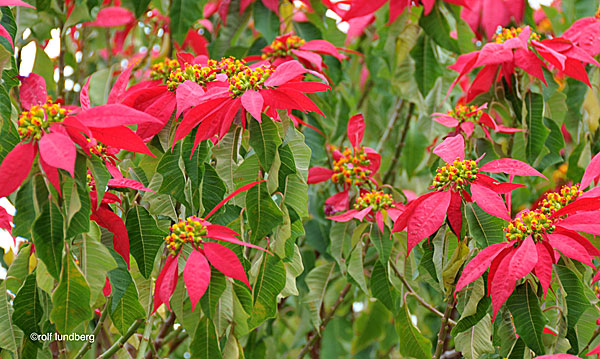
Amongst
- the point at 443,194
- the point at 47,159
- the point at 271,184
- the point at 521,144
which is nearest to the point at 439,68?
the point at 521,144

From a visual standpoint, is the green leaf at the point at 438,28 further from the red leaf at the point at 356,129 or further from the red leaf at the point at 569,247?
the red leaf at the point at 569,247

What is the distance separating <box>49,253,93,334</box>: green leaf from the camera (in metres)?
0.87

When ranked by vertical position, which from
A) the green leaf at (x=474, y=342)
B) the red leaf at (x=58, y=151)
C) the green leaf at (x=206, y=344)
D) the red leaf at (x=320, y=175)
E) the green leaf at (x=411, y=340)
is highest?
the red leaf at (x=58, y=151)

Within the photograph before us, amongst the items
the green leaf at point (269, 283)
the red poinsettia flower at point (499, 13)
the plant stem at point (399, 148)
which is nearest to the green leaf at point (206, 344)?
the green leaf at point (269, 283)

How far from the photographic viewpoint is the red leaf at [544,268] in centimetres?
91

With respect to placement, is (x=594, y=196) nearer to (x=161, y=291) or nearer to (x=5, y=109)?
(x=161, y=291)

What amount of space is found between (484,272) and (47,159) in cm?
65

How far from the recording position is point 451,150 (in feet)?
3.51

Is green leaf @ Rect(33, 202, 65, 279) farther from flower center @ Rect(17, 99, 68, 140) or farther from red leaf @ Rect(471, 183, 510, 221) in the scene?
red leaf @ Rect(471, 183, 510, 221)

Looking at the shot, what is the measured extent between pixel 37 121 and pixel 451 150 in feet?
2.07

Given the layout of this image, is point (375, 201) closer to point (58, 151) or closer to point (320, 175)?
point (320, 175)

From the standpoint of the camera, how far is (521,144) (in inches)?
54.4

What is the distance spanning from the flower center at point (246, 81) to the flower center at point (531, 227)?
0.43 meters

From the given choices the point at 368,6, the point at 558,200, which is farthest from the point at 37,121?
the point at 368,6
